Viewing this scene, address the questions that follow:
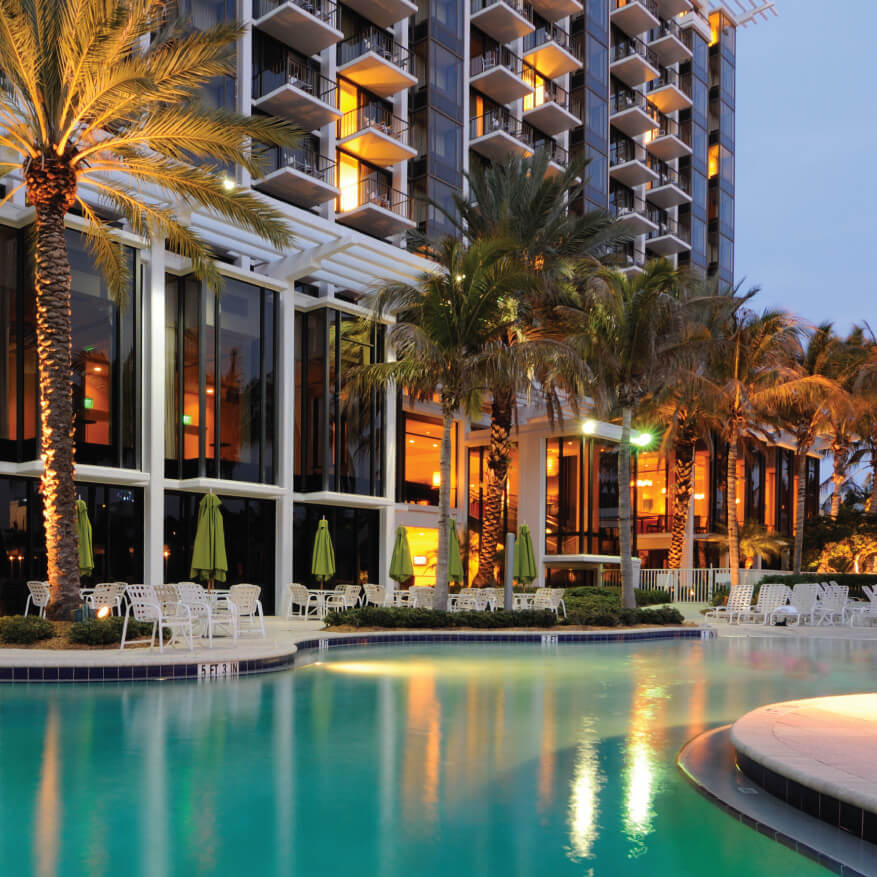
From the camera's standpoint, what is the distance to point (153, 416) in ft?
66.7

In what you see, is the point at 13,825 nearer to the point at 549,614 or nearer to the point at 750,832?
the point at 750,832

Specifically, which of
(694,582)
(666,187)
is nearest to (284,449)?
(694,582)

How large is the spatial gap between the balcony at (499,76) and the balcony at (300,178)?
27.7 feet

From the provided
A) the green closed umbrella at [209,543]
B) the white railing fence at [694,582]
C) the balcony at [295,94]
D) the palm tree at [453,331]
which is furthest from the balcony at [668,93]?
the green closed umbrella at [209,543]

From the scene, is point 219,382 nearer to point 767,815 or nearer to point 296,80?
point 296,80

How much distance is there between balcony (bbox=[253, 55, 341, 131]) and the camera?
93.8 feet

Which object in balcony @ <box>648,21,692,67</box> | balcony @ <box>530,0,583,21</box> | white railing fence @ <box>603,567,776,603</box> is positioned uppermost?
balcony @ <box>648,21,692,67</box>

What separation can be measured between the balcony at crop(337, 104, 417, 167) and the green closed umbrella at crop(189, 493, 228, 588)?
52.8 ft

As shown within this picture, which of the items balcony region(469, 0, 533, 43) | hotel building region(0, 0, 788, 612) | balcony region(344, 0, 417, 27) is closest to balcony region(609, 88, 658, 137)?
hotel building region(0, 0, 788, 612)

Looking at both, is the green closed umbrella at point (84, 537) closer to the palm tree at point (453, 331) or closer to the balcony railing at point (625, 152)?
the palm tree at point (453, 331)

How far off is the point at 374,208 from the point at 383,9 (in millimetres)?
6868

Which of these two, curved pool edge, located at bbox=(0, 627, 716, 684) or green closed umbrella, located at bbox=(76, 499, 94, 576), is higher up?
A: green closed umbrella, located at bbox=(76, 499, 94, 576)

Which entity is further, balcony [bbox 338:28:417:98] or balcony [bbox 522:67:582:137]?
balcony [bbox 522:67:582:137]

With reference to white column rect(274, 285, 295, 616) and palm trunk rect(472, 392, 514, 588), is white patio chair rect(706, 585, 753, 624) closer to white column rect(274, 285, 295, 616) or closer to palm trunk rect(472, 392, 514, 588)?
palm trunk rect(472, 392, 514, 588)
